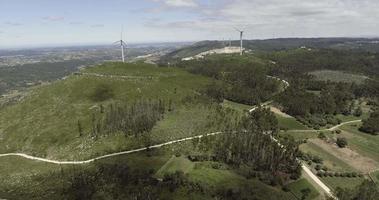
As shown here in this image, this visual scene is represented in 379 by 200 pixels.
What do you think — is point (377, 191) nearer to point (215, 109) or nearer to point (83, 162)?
point (215, 109)

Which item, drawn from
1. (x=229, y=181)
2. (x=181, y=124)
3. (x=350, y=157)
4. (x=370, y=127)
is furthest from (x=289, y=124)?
(x=229, y=181)

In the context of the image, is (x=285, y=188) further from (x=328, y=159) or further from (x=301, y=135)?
(x=301, y=135)

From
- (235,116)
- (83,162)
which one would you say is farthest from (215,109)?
(83,162)

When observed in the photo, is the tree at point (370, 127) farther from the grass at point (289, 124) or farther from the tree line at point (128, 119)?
the tree line at point (128, 119)

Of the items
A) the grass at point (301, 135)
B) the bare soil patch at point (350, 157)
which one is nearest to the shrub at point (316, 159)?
the bare soil patch at point (350, 157)

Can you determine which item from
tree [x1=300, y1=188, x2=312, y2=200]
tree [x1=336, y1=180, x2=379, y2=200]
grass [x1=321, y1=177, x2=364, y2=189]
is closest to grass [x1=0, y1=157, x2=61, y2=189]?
tree [x1=300, y1=188, x2=312, y2=200]

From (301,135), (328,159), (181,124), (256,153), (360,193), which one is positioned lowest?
(328,159)
